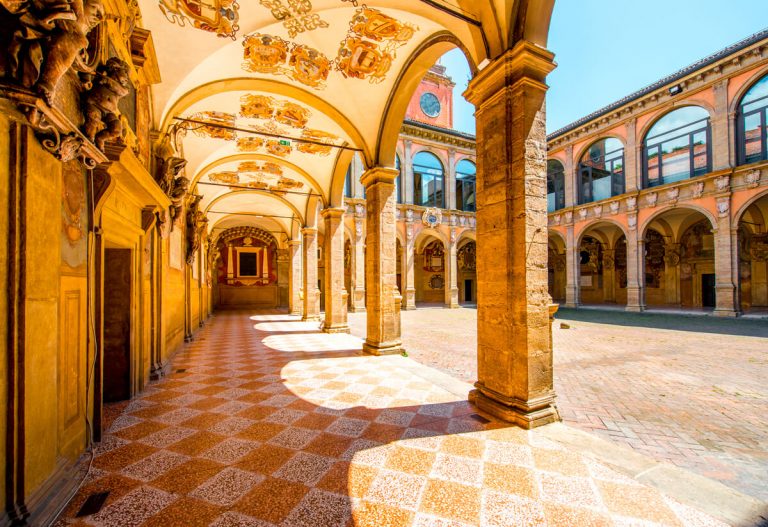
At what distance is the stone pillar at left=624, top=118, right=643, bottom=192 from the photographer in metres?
18.5

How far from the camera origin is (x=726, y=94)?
49.8ft

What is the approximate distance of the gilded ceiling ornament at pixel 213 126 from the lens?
741 centimetres

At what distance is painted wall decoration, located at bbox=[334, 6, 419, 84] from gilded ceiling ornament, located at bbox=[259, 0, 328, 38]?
1.75 feet

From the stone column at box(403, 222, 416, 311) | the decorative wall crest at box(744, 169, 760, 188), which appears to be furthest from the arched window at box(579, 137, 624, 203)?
the stone column at box(403, 222, 416, 311)

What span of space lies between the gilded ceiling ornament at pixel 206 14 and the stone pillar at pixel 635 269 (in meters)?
21.3

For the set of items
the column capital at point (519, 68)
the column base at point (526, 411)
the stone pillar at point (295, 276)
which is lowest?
the column base at point (526, 411)

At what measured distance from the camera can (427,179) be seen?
78.0 feet

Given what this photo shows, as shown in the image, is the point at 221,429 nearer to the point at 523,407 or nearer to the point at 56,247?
the point at 56,247

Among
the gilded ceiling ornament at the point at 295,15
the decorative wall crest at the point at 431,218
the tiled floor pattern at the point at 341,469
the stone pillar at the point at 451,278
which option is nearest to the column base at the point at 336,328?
the tiled floor pattern at the point at 341,469

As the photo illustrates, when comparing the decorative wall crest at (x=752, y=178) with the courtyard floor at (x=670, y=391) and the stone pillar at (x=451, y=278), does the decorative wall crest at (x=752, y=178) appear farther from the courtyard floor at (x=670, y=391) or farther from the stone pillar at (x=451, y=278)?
the stone pillar at (x=451, y=278)

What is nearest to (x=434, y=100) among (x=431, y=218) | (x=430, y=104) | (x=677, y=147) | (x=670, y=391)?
(x=430, y=104)

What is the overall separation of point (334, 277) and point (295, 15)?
650 cm

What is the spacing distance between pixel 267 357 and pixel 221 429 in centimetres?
356

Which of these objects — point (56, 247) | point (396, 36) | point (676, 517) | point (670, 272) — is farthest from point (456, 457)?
point (670, 272)
